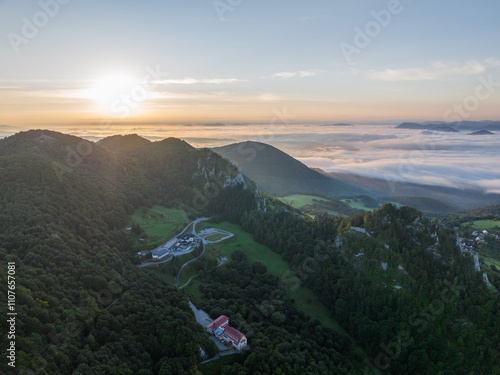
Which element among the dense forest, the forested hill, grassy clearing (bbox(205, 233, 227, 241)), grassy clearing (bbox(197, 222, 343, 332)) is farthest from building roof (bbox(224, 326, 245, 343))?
grassy clearing (bbox(205, 233, 227, 241))

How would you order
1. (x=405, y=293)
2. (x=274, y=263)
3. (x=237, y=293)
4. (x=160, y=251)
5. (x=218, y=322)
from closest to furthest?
(x=218, y=322) → (x=405, y=293) → (x=237, y=293) → (x=160, y=251) → (x=274, y=263)

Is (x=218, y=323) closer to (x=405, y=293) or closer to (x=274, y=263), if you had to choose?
(x=274, y=263)

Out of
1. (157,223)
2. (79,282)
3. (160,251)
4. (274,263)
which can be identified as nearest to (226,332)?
(79,282)

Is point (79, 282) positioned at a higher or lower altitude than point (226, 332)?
higher

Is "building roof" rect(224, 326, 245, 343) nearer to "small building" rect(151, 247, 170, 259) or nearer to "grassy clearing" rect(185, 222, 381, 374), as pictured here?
"grassy clearing" rect(185, 222, 381, 374)

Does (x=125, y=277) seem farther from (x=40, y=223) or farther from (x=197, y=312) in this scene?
(x=40, y=223)

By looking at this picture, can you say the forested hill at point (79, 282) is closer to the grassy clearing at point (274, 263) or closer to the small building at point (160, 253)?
the small building at point (160, 253)

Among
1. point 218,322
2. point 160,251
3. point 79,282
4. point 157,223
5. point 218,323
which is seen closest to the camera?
point 79,282

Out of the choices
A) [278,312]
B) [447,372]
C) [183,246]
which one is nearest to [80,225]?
[183,246]
